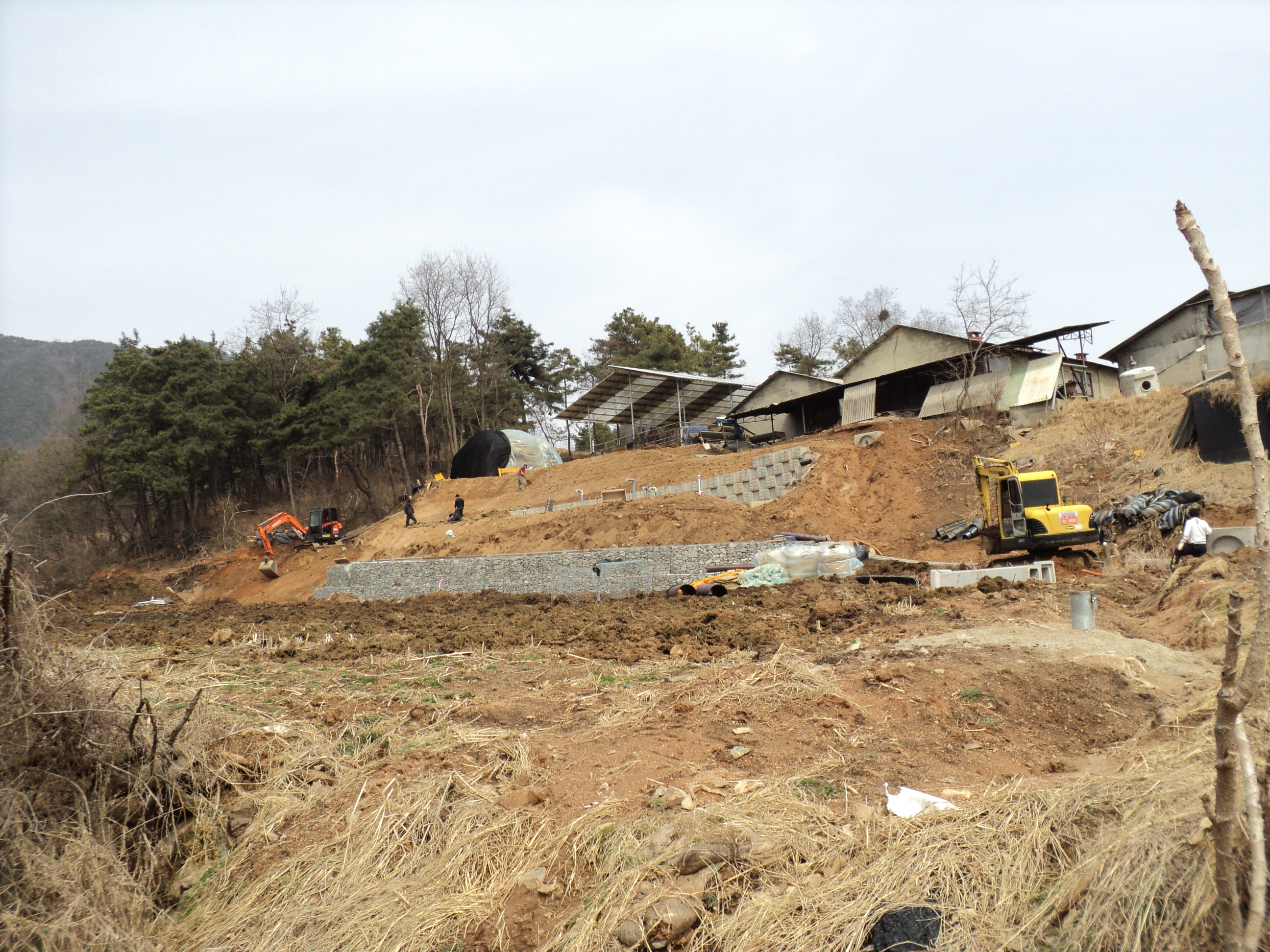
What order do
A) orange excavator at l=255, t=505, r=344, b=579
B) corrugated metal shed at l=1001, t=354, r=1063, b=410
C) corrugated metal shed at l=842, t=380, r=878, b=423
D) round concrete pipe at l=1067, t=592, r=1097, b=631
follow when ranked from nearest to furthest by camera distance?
1. round concrete pipe at l=1067, t=592, r=1097, b=631
2. corrugated metal shed at l=1001, t=354, r=1063, b=410
3. corrugated metal shed at l=842, t=380, r=878, b=423
4. orange excavator at l=255, t=505, r=344, b=579

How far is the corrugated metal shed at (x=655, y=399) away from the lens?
33656 mm

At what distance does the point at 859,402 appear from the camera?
2778 centimetres

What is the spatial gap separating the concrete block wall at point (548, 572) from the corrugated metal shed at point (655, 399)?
568 inches

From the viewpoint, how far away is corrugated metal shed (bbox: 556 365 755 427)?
33656 mm

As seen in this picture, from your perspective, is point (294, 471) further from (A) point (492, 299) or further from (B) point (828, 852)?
(B) point (828, 852)

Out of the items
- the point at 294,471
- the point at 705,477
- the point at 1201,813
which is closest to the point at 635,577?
the point at 705,477

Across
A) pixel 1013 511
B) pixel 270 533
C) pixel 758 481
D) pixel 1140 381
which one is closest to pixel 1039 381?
pixel 1140 381

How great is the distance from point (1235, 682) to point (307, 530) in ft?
98.5

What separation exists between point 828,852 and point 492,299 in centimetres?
4213

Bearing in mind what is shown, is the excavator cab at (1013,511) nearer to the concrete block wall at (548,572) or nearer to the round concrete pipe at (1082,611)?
the concrete block wall at (548,572)

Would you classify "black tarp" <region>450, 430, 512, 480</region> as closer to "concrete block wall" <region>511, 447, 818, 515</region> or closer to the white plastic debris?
"concrete block wall" <region>511, 447, 818, 515</region>

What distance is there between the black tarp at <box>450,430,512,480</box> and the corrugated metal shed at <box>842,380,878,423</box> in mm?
12874

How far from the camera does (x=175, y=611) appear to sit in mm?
19562

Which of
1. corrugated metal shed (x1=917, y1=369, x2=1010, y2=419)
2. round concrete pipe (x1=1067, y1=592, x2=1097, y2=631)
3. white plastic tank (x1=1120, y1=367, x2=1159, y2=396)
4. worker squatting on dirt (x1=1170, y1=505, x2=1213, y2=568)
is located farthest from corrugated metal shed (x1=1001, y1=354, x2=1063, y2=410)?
round concrete pipe (x1=1067, y1=592, x2=1097, y2=631)
